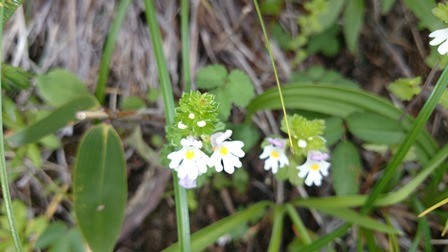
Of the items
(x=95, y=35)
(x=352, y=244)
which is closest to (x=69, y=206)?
(x=95, y=35)

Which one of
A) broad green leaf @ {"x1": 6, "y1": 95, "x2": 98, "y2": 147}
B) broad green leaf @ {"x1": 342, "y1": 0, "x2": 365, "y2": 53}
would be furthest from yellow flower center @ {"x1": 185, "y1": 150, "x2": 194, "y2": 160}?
broad green leaf @ {"x1": 342, "y1": 0, "x2": 365, "y2": 53}

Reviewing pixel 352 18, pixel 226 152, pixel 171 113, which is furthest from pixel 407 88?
pixel 171 113

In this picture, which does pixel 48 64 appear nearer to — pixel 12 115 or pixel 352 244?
pixel 12 115

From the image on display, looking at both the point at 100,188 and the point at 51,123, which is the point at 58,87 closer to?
the point at 51,123

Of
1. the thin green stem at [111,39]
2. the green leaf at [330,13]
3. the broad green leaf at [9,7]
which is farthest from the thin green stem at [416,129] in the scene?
the broad green leaf at [9,7]

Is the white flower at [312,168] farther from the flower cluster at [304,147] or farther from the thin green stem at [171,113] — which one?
the thin green stem at [171,113]
